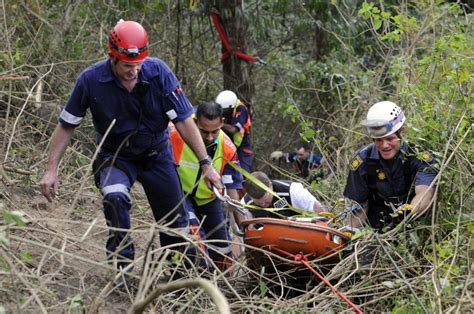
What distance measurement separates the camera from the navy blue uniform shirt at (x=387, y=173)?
6.43 m

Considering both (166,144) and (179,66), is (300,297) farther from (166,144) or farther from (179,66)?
(179,66)

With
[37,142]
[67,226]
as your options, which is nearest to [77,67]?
[37,142]

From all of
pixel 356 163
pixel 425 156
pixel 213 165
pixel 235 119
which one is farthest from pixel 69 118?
pixel 235 119

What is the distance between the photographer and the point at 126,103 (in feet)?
20.4

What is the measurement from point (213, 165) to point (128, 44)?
178 centimetres

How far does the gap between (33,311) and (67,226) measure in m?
3.19

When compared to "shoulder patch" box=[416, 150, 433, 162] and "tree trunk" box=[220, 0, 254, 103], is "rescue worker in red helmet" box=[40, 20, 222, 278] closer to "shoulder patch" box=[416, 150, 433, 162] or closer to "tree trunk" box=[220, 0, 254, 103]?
"shoulder patch" box=[416, 150, 433, 162]

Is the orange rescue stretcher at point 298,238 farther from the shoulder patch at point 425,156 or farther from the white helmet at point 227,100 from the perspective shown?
the white helmet at point 227,100

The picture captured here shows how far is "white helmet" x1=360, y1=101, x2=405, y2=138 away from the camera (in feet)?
21.7

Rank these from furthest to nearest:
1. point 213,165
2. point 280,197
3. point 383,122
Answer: point 213,165, point 280,197, point 383,122

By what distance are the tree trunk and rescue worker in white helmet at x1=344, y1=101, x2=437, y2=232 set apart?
6.21 m

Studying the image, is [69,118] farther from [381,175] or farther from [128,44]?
[381,175]

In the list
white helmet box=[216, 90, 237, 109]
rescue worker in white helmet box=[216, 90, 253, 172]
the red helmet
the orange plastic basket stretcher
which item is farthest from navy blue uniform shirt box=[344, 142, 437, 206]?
white helmet box=[216, 90, 237, 109]

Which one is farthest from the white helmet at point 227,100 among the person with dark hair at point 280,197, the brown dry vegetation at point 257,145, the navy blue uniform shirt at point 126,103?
the navy blue uniform shirt at point 126,103
